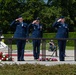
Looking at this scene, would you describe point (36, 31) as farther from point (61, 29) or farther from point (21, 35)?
point (61, 29)

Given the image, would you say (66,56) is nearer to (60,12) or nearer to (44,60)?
(44,60)

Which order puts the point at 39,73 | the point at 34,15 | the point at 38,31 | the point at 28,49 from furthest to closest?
the point at 34,15, the point at 38,31, the point at 28,49, the point at 39,73

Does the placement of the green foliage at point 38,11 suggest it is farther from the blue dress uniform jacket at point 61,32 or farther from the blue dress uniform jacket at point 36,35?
the blue dress uniform jacket at point 61,32

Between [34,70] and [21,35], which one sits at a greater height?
[21,35]

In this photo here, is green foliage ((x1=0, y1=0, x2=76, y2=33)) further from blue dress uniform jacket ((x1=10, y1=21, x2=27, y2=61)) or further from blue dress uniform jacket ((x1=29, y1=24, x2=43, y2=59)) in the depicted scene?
blue dress uniform jacket ((x1=10, y1=21, x2=27, y2=61))

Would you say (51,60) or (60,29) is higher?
(60,29)

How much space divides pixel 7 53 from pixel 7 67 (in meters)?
3.16

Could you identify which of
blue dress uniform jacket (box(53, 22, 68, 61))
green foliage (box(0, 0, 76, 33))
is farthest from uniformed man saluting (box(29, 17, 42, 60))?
green foliage (box(0, 0, 76, 33))

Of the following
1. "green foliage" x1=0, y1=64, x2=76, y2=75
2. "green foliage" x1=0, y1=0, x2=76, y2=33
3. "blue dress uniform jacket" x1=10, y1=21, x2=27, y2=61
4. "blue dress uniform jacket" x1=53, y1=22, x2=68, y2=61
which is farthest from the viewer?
"green foliage" x1=0, y1=0, x2=76, y2=33

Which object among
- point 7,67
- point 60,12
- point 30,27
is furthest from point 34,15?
point 7,67

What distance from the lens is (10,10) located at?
57.2m

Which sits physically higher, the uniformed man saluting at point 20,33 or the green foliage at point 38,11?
the green foliage at point 38,11

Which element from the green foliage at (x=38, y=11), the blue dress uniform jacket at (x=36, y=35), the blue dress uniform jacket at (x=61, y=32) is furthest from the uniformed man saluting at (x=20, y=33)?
the green foliage at (x=38, y=11)

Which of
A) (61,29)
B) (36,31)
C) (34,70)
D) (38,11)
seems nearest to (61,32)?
(61,29)
